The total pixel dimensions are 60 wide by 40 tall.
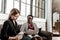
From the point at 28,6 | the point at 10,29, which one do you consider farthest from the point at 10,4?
the point at 10,29

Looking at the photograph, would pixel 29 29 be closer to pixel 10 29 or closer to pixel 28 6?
pixel 10 29

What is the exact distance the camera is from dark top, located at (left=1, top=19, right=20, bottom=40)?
3658mm

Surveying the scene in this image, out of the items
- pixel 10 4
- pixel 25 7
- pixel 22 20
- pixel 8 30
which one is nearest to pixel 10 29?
pixel 8 30

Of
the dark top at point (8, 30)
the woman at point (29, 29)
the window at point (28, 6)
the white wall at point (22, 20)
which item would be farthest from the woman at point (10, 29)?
the window at point (28, 6)

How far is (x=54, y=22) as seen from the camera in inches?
332

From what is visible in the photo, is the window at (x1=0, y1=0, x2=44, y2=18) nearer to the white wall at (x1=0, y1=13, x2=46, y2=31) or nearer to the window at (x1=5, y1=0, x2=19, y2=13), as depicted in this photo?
the window at (x1=5, y1=0, x2=19, y2=13)

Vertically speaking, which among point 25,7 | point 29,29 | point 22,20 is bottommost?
point 29,29

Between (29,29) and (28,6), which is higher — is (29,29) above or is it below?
below

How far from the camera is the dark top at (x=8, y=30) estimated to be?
12.0 ft

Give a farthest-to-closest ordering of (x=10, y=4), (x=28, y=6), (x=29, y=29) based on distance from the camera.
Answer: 1. (x=28, y=6)
2. (x=10, y=4)
3. (x=29, y=29)

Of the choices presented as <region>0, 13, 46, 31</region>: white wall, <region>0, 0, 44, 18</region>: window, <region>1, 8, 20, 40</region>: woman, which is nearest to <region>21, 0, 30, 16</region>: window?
<region>0, 0, 44, 18</region>: window

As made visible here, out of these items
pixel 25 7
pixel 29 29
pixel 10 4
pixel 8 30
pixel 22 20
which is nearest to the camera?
pixel 8 30

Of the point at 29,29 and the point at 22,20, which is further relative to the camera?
the point at 22,20

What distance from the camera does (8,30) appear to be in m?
3.80
